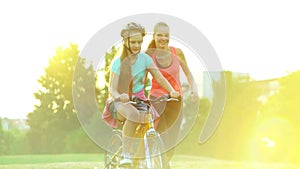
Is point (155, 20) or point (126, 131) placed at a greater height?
point (155, 20)

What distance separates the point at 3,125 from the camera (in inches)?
1019

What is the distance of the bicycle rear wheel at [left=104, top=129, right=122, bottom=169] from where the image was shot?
6457 millimetres

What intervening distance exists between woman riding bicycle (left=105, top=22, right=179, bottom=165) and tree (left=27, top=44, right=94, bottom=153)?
19.6 m

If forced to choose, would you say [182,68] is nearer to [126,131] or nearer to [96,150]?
[126,131]

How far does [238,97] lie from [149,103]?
15.9 m

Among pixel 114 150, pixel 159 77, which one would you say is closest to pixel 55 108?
pixel 114 150

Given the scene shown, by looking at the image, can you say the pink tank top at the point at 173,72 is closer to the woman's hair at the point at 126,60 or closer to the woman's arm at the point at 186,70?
the woman's arm at the point at 186,70

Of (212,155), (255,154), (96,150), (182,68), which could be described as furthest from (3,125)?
(182,68)

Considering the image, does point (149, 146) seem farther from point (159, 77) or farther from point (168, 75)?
point (168, 75)

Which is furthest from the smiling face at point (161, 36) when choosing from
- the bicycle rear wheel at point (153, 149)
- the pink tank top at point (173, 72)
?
the bicycle rear wheel at point (153, 149)

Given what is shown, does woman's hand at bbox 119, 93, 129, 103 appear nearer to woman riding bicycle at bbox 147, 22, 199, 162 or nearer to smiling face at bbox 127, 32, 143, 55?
smiling face at bbox 127, 32, 143, 55

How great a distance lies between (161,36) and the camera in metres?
6.11

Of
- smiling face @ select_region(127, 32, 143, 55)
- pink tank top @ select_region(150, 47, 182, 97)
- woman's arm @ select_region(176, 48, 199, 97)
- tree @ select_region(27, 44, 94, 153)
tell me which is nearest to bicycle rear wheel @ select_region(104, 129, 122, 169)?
pink tank top @ select_region(150, 47, 182, 97)

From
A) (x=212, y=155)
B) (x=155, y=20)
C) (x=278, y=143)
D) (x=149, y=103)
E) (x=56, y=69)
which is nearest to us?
(x=149, y=103)
